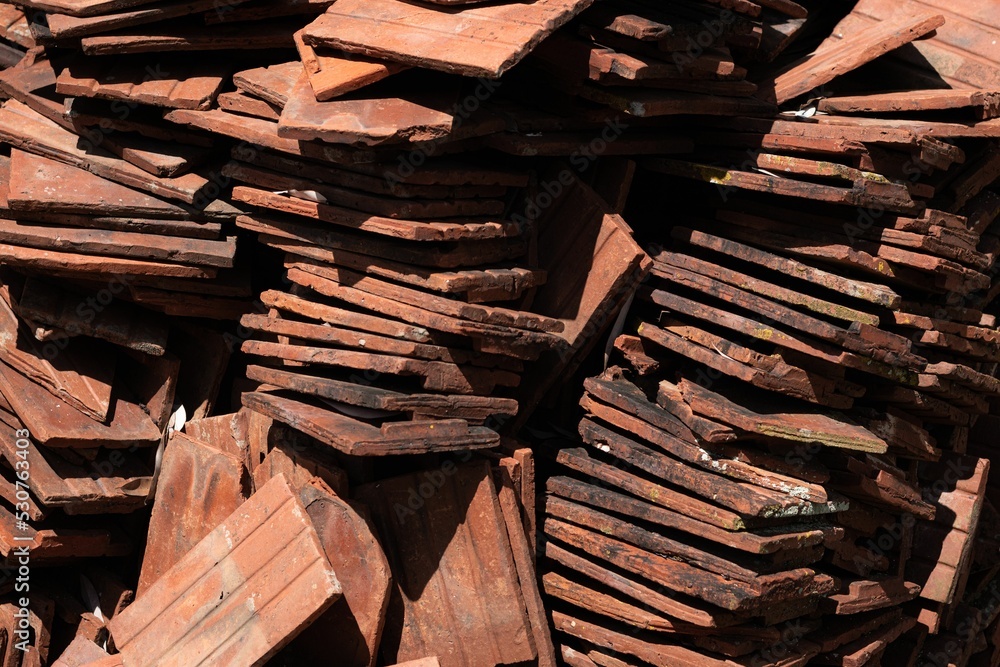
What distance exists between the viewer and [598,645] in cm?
605

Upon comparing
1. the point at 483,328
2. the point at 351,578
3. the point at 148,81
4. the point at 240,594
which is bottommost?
the point at 240,594

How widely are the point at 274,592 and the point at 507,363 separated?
1.63 m

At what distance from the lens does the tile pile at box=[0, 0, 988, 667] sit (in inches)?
214

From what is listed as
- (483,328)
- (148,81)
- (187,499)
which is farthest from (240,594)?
(148,81)

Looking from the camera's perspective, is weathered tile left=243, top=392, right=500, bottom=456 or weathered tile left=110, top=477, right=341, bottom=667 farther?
weathered tile left=110, top=477, right=341, bottom=667

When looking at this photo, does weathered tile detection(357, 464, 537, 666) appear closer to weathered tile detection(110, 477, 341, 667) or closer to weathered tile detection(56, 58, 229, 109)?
weathered tile detection(110, 477, 341, 667)

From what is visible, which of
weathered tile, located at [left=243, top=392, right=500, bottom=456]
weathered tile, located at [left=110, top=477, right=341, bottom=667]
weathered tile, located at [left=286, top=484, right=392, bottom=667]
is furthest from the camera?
weathered tile, located at [left=286, top=484, right=392, bottom=667]

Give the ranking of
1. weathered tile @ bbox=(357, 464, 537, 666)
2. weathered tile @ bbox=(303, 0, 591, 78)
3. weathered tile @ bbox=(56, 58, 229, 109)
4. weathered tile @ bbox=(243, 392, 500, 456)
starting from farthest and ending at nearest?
weathered tile @ bbox=(56, 58, 229, 109) < weathered tile @ bbox=(357, 464, 537, 666) < weathered tile @ bbox=(243, 392, 500, 456) < weathered tile @ bbox=(303, 0, 591, 78)

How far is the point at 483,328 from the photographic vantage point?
5.40 m

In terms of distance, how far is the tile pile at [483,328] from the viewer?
17.8ft

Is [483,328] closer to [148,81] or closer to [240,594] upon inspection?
[240,594]

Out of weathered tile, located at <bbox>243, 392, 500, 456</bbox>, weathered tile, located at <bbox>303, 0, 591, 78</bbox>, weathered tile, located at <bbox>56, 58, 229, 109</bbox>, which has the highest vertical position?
weathered tile, located at <bbox>303, 0, 591, 78</bbox>

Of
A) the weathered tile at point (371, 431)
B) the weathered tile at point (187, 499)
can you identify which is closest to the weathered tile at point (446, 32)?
the weathered tile at point (371, 431)

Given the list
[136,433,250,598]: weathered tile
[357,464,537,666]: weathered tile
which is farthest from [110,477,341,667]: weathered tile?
[357,464,537,666]: weathered tile
